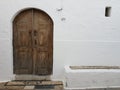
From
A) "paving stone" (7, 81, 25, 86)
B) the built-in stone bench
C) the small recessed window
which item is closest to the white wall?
the small recessed window

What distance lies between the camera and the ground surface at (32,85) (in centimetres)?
453

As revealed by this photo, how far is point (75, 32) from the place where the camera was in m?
4.86

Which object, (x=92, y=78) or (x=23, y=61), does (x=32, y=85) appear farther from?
(x=92, y=78)

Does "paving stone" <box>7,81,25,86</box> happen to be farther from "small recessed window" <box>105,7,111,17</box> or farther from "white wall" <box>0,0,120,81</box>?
"small recessed window" <box>105,7,111,17</box>

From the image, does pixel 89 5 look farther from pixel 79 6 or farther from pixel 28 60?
pixel 28 60

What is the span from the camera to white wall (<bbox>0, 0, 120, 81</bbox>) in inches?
186

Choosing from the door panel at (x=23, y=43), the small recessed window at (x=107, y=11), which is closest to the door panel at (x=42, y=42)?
the door panel at (x=23, y=43)

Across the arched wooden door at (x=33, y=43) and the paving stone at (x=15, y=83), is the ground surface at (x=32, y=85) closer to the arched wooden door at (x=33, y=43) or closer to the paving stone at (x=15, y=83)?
the paving stone at (x=15, y=83)

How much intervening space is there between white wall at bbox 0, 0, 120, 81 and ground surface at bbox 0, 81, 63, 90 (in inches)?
8.9

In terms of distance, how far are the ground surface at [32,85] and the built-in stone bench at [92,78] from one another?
1.32ft

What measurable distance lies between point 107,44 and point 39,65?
1.95 m

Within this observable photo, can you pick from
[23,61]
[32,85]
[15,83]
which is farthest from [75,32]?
[15,83]

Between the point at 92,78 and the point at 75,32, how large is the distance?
1281 millimetres

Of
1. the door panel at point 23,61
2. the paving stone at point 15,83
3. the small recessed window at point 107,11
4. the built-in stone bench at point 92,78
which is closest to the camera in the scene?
the built-in stone bench at point 92,78
